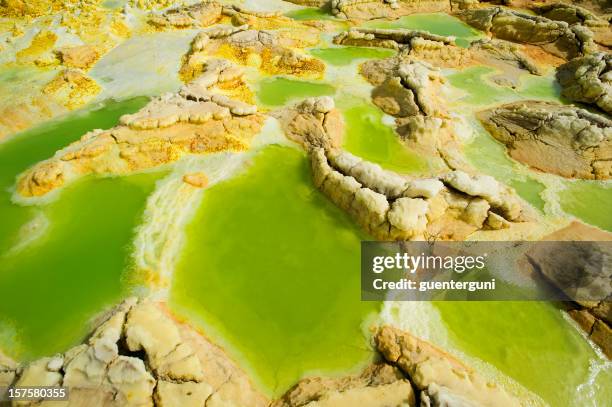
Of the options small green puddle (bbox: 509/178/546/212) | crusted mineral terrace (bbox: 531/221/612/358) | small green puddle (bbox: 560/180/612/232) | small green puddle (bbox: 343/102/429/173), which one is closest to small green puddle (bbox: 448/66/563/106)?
small green puddle (bbox: 343/102/429/173)

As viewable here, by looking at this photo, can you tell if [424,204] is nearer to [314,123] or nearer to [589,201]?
[314,123]

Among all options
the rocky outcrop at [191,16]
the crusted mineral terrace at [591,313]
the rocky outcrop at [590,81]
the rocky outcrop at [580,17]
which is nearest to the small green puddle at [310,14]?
the rocky outcrop at [191,16]

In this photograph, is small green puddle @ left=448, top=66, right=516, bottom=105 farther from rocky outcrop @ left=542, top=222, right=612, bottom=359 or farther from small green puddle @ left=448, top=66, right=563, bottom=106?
rocky outcrop @ left=542, top=222, right=612, bottom=359

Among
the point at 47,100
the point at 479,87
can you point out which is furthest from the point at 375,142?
the point at 47,100

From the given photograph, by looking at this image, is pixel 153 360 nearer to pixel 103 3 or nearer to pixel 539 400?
pixel 539 400

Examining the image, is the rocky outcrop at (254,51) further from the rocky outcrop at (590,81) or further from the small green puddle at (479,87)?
the rocky outcrop at (590,81)

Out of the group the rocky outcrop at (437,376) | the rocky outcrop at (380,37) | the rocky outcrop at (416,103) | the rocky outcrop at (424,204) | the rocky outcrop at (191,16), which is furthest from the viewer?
the rocky outcrop at (191,16)
